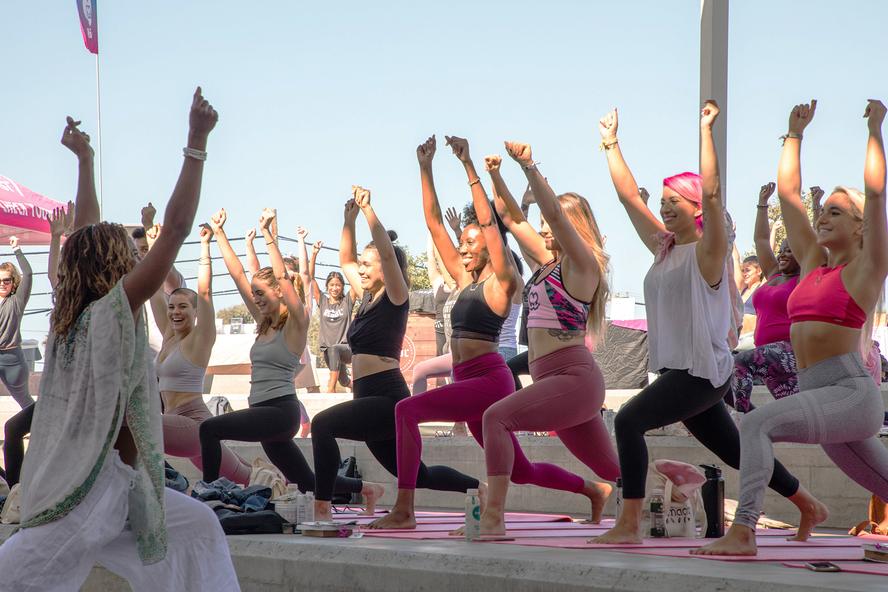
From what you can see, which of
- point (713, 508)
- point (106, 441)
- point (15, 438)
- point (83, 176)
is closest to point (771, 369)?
point (713, 508)

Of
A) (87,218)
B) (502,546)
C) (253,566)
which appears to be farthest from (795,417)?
(87,218)

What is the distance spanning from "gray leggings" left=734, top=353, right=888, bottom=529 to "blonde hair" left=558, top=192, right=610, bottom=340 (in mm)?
1448

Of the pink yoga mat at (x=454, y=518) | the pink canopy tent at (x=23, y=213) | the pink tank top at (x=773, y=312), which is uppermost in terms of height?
the pink canopy tent at (x=23, y=213)

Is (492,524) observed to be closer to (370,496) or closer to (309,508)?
(309,508)

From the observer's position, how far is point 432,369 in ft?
36.8

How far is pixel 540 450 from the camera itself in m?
9.48

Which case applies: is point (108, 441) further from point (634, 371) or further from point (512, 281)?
point (634, 371)

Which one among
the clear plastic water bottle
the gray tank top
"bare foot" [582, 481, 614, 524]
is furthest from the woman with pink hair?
the gray tank top

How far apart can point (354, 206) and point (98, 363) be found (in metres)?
4.33

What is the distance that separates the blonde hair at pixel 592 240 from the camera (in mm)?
7047

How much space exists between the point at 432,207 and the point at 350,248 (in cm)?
95

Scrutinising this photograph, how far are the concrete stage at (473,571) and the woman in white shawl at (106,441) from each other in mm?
1353

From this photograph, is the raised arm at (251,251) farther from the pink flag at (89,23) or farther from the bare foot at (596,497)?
the pink flag at (89,23)

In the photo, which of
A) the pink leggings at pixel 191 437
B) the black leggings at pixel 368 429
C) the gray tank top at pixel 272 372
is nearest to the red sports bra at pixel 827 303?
the black leggings at pixel 368 429
